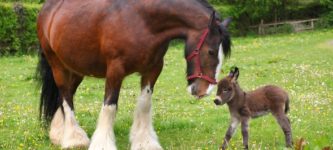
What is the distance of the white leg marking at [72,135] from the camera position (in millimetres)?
8586

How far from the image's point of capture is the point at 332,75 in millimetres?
16453

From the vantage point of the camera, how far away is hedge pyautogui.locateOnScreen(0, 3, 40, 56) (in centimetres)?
2770

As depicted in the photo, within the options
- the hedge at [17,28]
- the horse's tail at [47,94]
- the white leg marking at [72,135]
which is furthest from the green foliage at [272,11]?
the white leg marking at [72,135]

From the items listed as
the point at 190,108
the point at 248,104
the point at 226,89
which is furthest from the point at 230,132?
the point at 190,108

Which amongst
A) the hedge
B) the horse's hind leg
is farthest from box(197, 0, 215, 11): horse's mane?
the hedge

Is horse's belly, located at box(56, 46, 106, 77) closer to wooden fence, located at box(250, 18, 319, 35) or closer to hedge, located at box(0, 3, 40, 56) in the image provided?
hedge, located at box(0, 3, 40, 56)

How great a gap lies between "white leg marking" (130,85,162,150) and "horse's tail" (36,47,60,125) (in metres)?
1.81

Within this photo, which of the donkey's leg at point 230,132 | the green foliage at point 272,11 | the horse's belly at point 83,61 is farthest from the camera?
the green foliage at point 272,11

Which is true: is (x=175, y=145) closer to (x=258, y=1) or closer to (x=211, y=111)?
(x=211, y=111)

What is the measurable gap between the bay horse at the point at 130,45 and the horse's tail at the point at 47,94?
62cm

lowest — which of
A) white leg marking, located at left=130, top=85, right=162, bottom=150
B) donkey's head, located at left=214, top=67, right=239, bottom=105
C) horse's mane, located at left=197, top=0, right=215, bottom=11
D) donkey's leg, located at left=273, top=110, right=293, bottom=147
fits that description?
white leg marking, located at left=130, top=85, right=162, bottom=150

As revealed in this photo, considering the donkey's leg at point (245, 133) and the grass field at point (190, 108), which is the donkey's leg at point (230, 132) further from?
the grass field at point (190, 108)

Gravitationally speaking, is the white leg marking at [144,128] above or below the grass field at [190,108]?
above

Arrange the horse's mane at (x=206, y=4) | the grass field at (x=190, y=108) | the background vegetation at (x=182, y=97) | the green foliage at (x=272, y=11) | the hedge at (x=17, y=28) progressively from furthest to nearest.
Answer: the green foliage at (x=272, y=11), the hedge at (x=17, y=28), the background vegetation at (x=182, y=97), the grass field at (x=190, y=108), the horse's mane at (x=206, y=4)
